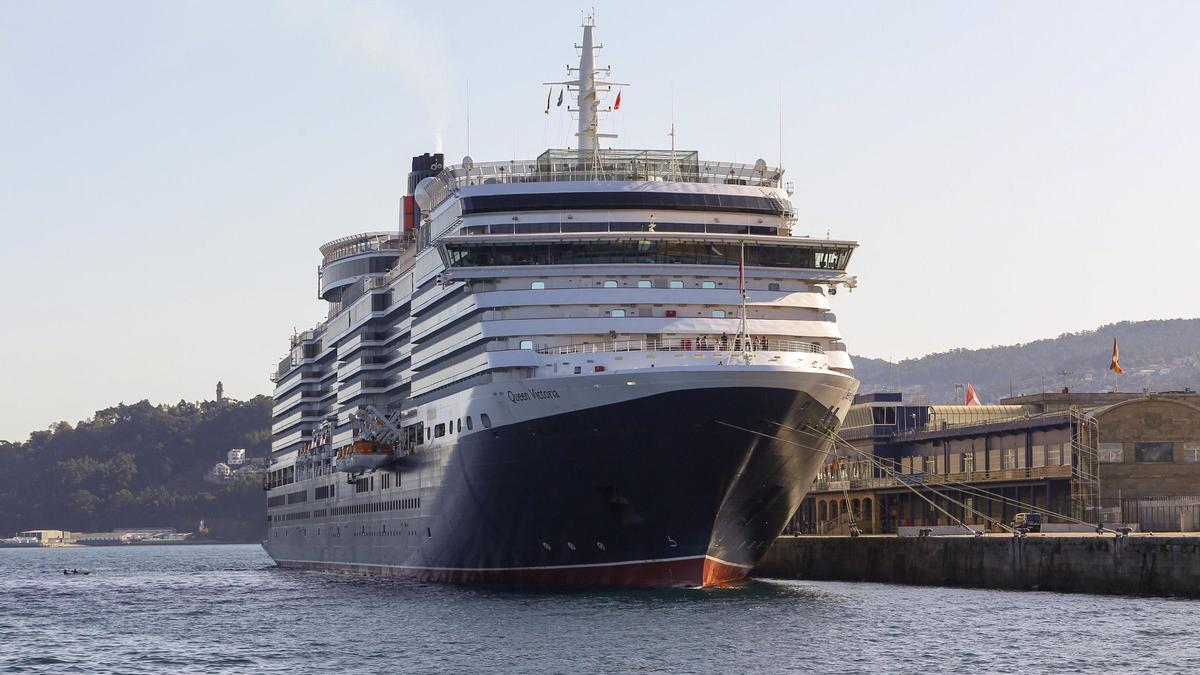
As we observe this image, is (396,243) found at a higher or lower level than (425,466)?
higher

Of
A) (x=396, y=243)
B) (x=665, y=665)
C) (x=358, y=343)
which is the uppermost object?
(x=396, y=243)

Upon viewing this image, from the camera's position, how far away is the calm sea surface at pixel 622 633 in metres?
42.4

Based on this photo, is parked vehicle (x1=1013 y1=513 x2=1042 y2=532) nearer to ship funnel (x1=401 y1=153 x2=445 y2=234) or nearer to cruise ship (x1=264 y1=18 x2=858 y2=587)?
cruise ship (x1=264 y1=18 x2=858 y2=587)

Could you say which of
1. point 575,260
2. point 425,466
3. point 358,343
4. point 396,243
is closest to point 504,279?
point 575,260

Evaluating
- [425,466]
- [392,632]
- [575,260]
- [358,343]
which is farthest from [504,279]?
[358,343]

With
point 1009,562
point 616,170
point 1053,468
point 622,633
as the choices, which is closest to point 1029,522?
point 1053,468

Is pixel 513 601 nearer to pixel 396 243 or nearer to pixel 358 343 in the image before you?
pixel 358 343

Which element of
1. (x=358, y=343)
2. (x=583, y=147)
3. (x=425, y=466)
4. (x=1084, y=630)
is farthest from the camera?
(x=358, y=343)

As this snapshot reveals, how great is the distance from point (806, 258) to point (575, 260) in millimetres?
8374

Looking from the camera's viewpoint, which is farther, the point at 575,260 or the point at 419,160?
the point at 419,160

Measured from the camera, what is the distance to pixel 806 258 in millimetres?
60812

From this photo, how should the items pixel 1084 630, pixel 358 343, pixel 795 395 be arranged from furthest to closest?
pixel 358 343, pixel 795 395, pixel 1084 630

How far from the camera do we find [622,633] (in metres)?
46.5

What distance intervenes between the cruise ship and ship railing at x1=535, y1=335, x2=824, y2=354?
0.08m
